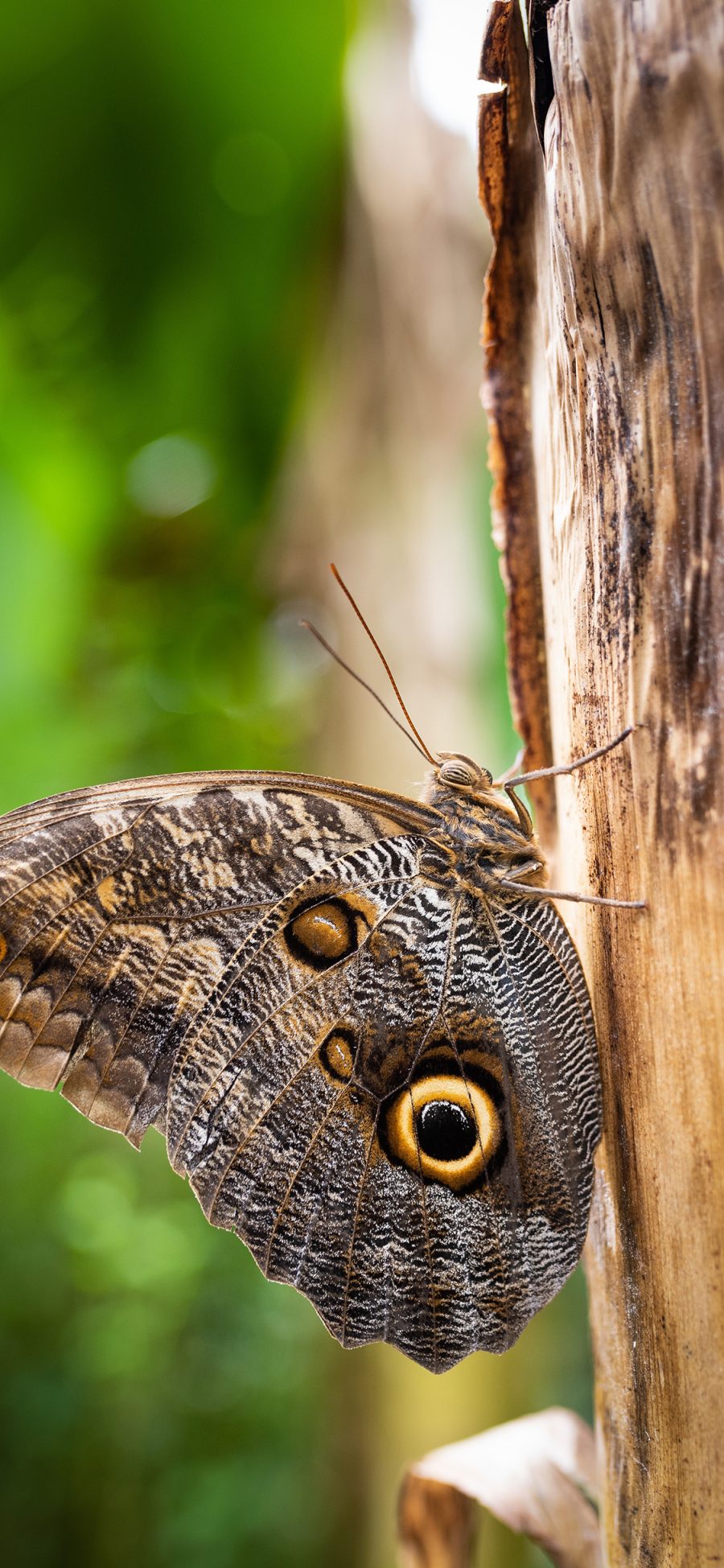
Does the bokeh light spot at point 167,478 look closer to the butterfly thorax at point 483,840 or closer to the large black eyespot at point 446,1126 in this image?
the butterfly thorax at point 483,840

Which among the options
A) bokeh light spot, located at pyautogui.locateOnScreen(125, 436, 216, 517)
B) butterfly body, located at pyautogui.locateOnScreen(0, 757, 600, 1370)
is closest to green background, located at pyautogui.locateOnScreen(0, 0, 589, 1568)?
bokeh light spot, located at pyautogui.locateOnScreen(125, 436, 216, 517)

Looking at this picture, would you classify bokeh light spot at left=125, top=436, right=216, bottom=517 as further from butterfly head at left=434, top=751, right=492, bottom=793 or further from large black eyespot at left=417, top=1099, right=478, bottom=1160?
large black eyespot at left=417, top=1099, right=478, bottom=1160

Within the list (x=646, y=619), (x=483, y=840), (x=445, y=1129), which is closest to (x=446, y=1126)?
(x=445, y=1129)

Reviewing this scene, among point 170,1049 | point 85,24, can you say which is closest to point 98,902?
point 170,1049

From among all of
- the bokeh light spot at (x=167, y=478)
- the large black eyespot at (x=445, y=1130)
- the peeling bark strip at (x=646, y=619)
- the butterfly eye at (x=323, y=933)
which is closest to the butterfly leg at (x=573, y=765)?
the peeling bark strip at (x=646, y=619)

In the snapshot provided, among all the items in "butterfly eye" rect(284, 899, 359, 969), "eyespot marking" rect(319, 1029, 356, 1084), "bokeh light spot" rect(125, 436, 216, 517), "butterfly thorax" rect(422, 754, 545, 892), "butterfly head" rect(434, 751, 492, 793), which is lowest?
"eyespot marking" rect(319, 1029, 356, 1084)

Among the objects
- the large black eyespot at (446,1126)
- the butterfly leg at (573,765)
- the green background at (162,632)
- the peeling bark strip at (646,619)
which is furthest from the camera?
the green background at (162,632)

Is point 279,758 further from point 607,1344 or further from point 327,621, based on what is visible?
point 607,1344
